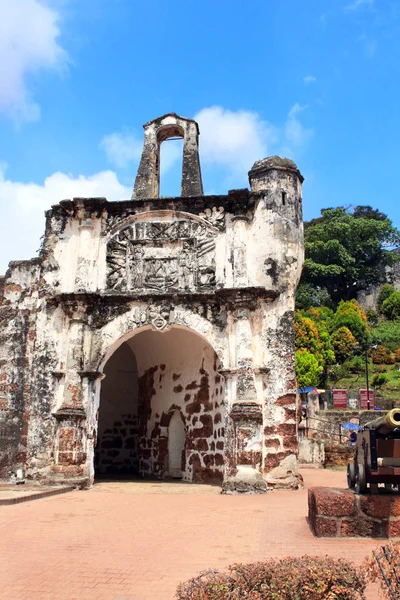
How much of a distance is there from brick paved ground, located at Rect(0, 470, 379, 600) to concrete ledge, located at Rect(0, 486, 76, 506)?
0.79 feet

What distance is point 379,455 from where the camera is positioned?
20.0ft

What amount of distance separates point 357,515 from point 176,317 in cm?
659

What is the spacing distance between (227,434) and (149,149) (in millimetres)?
7469

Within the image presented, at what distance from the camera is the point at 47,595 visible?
4129mm

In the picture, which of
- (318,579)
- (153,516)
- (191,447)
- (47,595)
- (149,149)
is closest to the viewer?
(318,579)

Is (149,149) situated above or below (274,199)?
above

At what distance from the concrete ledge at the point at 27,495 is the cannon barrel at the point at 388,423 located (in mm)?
5793

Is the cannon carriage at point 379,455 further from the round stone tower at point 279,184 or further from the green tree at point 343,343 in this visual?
the green tree at point 343,343

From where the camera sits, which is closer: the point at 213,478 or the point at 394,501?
the point at 394,501

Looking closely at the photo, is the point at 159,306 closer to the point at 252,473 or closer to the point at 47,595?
the point at 252,473

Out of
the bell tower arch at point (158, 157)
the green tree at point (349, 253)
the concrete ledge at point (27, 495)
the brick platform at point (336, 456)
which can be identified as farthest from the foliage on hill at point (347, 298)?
the concrete ledge at point (27, 495)

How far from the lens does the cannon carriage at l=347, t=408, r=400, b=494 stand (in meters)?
5.96

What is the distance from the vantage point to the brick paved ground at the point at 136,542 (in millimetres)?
4402

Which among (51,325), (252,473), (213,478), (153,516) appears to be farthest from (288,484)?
(51,325)
